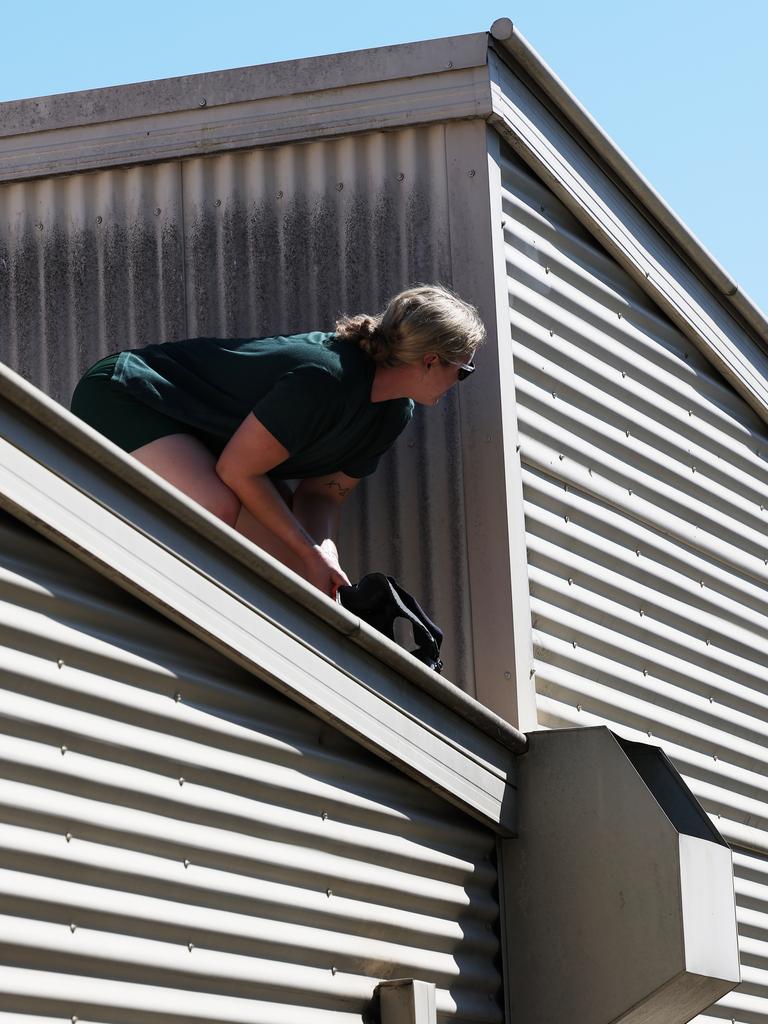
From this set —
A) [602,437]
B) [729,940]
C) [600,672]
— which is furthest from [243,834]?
[602,437]

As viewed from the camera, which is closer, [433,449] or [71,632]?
[71,632]

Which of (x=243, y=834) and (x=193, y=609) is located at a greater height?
(x=193, y=609)

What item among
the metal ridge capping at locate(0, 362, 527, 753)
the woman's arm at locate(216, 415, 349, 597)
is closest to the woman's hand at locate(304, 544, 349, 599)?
the woman's arm at locate(216, 415, 349, 597)

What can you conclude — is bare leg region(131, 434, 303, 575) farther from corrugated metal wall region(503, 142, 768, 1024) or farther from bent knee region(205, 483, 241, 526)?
corrugated metal wall region(503, 142, 768, 1024)

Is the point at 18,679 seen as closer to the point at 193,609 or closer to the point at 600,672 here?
the point at 193,609

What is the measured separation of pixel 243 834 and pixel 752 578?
420 centimetres

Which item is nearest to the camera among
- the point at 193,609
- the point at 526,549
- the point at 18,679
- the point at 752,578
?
the point at 18,679

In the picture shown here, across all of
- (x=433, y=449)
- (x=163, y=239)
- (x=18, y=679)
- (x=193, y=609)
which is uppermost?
(x=163, y=239)

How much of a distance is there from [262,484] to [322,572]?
35 cm

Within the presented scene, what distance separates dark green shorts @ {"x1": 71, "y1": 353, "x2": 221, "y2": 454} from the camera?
535 cm

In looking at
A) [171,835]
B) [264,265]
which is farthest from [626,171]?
[171,835]

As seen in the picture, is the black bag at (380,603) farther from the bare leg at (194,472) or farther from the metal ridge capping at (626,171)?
the metal ridge capping at (626,171)

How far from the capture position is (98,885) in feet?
12.2

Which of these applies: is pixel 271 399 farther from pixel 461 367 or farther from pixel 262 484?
pixel 461 367
